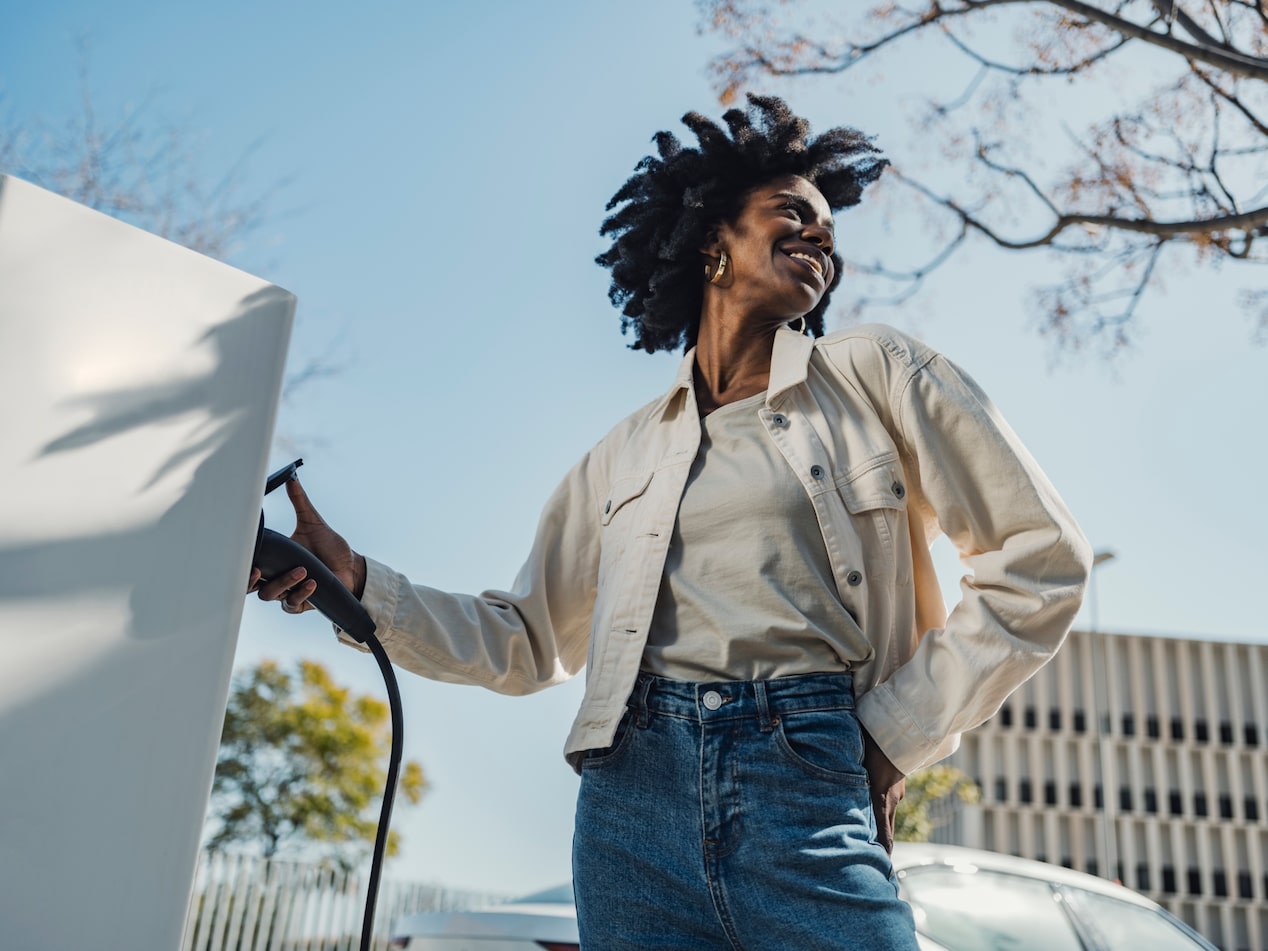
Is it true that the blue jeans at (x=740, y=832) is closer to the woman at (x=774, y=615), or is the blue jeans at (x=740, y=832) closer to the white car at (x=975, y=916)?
the woman at (x=774, y=615)

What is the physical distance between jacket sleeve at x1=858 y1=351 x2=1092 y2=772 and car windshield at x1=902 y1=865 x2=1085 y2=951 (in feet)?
7.93

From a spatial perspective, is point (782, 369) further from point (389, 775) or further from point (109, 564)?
point (109, 564)

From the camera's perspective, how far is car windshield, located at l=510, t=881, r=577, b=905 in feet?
12.7

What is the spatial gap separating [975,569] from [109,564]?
1.08 m

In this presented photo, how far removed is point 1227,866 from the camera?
34.2 metres

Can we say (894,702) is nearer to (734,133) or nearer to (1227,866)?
(734,133)

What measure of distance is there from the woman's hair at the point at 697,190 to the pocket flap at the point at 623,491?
43cm

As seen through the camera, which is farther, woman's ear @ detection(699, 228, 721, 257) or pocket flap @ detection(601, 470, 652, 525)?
woman's ear @ detection(699, 228, 721, 257)

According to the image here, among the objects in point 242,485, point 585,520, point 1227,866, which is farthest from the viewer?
point 1227,866

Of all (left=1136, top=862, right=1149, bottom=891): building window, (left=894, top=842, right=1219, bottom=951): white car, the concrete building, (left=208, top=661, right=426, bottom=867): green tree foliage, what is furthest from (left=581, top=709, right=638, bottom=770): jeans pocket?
(left=1136, top=862, right=1149, bottom=891): building window

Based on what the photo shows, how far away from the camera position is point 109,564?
2.97 ft

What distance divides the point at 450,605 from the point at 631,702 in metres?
0.39

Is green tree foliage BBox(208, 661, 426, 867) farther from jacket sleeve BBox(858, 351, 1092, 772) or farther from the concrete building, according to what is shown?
the concrete building

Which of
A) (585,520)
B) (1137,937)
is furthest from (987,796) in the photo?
(585,520)
